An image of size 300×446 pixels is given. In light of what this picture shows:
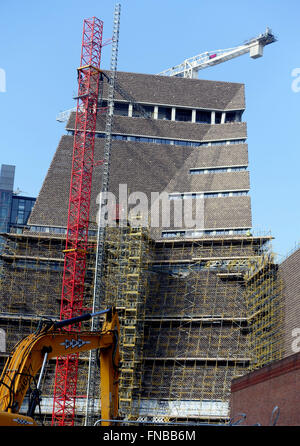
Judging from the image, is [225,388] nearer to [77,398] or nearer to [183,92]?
[77,398]

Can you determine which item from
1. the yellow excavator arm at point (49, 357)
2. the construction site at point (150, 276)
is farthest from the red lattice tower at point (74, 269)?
the yellow excavator arm at point (49, 357)

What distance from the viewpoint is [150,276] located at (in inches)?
3000

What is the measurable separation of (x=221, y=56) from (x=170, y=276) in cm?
5115

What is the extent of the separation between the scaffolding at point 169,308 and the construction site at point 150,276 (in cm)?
13

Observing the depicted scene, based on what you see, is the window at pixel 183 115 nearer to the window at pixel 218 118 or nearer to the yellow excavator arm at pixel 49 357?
the window at pixel 218 118

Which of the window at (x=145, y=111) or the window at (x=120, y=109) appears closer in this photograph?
the window at (x=120, y=109)

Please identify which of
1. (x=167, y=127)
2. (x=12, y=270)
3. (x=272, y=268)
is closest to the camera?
(x=272, y=268)

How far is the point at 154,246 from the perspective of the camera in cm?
7794

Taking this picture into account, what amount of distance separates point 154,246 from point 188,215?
8.81 m

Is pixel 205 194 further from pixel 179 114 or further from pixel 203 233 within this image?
pixel 179 114

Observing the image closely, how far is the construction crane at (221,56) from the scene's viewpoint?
4087 inches

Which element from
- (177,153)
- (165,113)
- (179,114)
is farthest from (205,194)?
(165,113)

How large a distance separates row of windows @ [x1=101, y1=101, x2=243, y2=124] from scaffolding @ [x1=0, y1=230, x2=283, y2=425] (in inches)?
972

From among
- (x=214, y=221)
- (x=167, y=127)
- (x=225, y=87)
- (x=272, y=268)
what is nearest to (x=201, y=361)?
(x=272, y=268)
